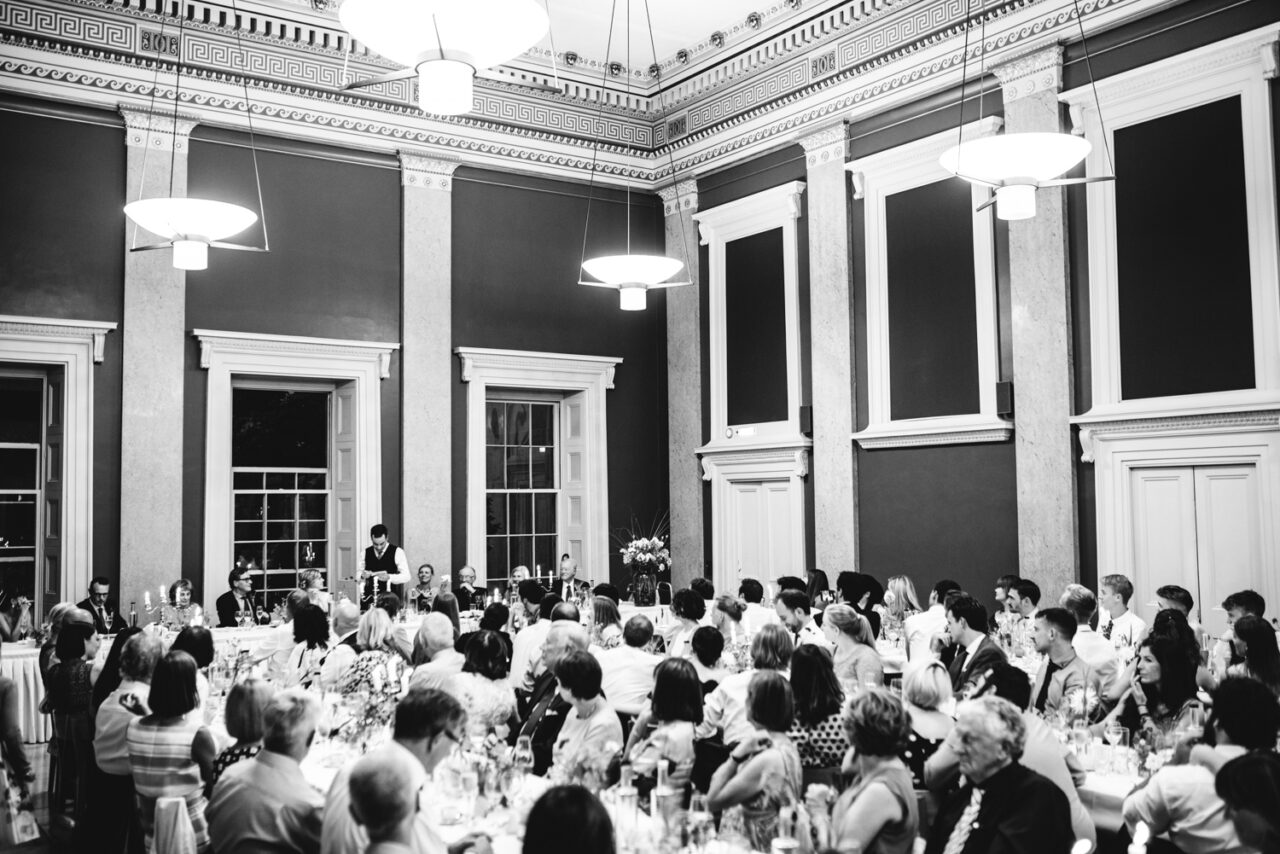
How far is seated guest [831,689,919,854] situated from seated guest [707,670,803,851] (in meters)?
0.23

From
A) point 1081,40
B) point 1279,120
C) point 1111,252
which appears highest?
point 1081,40

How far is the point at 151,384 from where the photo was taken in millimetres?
9609

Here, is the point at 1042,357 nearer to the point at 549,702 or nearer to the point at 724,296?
the point at 724,296

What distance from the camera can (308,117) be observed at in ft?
34.4

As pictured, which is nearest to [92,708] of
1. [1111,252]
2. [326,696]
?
[326,696]

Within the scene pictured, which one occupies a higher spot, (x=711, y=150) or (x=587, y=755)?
(x=711, y=150)

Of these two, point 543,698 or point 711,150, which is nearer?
point 543,698

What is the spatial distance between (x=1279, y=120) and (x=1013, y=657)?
154 inches

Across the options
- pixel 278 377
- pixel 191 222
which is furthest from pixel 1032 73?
pixel 278 377

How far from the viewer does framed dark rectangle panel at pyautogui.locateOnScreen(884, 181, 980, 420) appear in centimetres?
918

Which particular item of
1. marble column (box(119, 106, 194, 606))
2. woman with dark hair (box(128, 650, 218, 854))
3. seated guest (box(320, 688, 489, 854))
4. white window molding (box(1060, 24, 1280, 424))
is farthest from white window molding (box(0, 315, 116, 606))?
white window molding (box(1060, 24, 1280, 424))

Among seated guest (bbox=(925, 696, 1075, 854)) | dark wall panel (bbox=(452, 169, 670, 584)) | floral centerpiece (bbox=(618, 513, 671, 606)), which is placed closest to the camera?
seated guest (bbox=(925, 696, 1075, 854))

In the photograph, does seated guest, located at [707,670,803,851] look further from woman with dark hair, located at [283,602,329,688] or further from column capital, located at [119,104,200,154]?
column capital, located at [119,104,200,154]

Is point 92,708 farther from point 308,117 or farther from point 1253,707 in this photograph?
point 308,117
